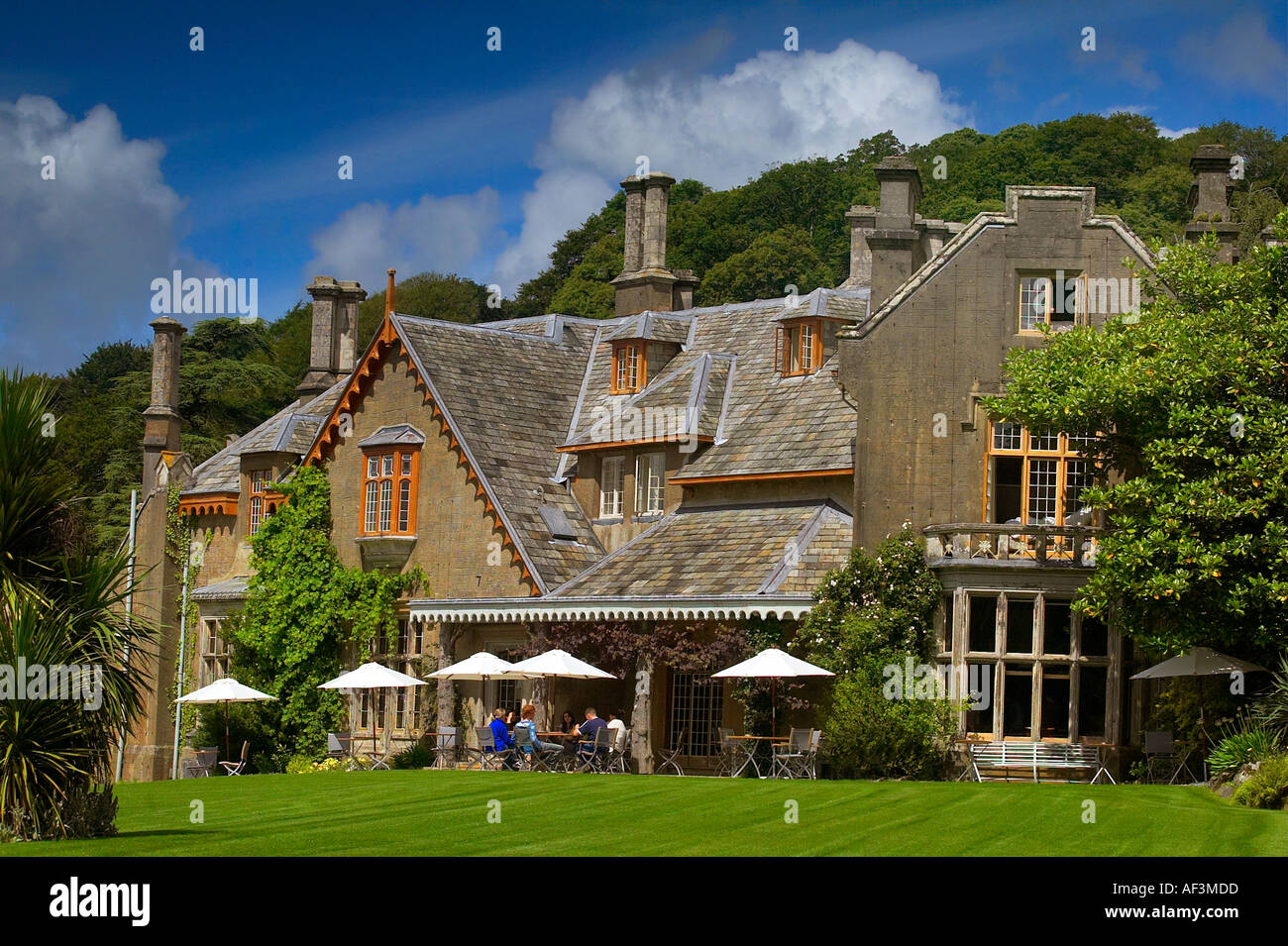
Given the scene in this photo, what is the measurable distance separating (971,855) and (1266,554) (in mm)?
12489

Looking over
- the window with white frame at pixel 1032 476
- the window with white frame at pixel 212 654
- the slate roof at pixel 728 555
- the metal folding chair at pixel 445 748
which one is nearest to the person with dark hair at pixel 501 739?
the metal folding chair at pixel 445 748

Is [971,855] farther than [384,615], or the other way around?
[384,615]

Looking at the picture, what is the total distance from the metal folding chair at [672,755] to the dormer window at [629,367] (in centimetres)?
962

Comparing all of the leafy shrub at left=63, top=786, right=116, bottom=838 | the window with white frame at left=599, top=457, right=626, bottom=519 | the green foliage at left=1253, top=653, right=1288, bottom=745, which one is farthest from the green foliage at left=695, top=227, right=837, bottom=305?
the leafy shrub at left=63, top=786, right=116, bottom=838

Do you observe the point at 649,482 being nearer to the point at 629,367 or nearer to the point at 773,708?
the point at 629,367

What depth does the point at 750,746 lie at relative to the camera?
34281 millimetres

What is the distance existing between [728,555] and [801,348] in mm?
6248

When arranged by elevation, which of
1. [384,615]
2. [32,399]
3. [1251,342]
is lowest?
[384,615]

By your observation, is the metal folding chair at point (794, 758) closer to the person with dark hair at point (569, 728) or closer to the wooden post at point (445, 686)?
the person with dark hair at point (569, 728)

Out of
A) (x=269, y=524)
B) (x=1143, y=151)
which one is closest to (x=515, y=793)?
(x=269, y=524)

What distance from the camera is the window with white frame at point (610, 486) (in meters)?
41.9

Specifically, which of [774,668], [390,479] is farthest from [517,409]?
[774,668]

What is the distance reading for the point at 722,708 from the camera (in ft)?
122
